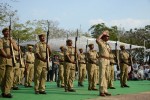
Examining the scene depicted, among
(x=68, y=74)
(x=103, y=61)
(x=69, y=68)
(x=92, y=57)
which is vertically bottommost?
(x=68, y=74)

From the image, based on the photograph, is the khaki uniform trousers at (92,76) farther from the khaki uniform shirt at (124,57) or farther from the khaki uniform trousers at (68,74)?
the khaki uniform shirt at (124,57)

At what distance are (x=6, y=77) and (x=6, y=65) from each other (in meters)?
0.36

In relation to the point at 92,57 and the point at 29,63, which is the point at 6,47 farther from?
the point at 29,63

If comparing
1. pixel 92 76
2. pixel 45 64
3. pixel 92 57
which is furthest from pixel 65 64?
pixel 92 57

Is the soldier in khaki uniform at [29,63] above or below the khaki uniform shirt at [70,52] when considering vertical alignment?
below

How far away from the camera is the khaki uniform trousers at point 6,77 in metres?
9.99

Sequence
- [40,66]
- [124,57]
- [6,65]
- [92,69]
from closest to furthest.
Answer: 1. [6,65]
2. [40,66]
3. [92,69]
4. [124,57]

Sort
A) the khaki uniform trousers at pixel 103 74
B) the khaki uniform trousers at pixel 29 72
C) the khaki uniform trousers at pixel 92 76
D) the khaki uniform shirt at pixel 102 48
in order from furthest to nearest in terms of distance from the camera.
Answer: the khaki uniform trousers at pixel 29 72
the khaki uniform trousers at pixel 92 76
the khaki uniform shirt at pixel 102 48
the khaki uniform trousers at pixel 103 74

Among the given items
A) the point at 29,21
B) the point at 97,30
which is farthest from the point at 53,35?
the point at 97,30

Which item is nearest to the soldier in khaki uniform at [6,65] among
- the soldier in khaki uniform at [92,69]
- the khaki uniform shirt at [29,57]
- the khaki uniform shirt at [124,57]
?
the soldier in khaki uniform at [92,69]

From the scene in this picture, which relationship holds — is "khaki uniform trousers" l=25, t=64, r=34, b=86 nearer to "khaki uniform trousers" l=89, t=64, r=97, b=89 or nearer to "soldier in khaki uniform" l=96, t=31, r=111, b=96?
"khaki uniform trousers" l=89, t=64, r=97, b=89

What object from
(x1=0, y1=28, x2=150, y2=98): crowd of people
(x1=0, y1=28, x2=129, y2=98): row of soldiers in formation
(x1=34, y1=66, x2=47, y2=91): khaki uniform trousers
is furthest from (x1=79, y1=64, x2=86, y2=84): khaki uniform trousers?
(x1=34, y1=66, x2=47, y2=91): khaki uniform trousers

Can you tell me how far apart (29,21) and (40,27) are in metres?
1.91

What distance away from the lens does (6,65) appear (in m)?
10.0
